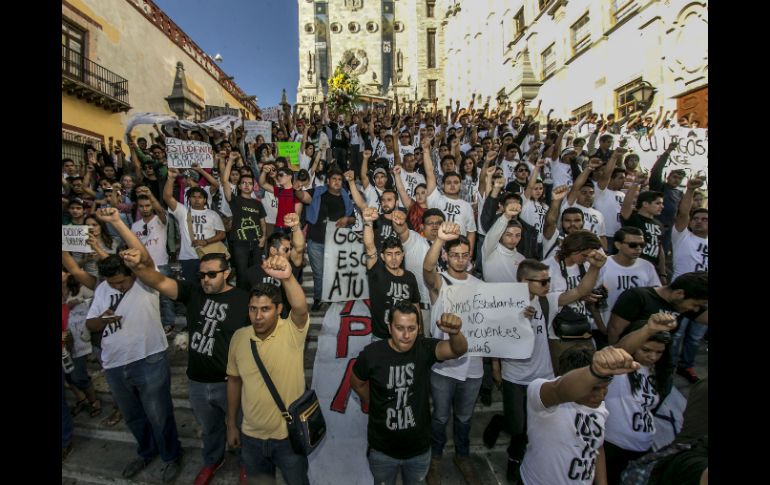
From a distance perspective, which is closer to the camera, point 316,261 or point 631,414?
point 631,414

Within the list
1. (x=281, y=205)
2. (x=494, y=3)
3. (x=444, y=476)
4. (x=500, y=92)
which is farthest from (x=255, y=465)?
(x=494, y=3)

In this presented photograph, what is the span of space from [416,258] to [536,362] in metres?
1.73

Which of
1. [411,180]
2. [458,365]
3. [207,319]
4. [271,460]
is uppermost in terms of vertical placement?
[411,180]

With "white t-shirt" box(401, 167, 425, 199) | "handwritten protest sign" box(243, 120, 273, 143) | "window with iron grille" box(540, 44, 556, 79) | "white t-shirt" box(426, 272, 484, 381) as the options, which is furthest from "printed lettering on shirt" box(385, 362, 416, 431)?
"window with iron grille" box(540, 44, 556, 79)

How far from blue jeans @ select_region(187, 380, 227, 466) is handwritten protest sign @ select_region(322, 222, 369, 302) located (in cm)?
171

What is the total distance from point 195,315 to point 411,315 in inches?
83.2

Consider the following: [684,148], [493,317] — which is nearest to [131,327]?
[493,317]

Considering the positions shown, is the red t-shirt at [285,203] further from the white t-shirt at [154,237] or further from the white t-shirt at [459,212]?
the white t-shirt at [459,212]

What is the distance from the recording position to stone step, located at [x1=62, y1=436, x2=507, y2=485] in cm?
359

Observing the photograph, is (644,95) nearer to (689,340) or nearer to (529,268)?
(689,340)

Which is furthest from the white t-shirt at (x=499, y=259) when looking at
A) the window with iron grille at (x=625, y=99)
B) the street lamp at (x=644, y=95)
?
the window with iron grille at (x=625, y=99)

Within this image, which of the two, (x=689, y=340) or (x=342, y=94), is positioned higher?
(x=342, y=94)

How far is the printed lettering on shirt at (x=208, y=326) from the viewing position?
10.6ft

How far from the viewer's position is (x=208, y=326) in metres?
3.26
